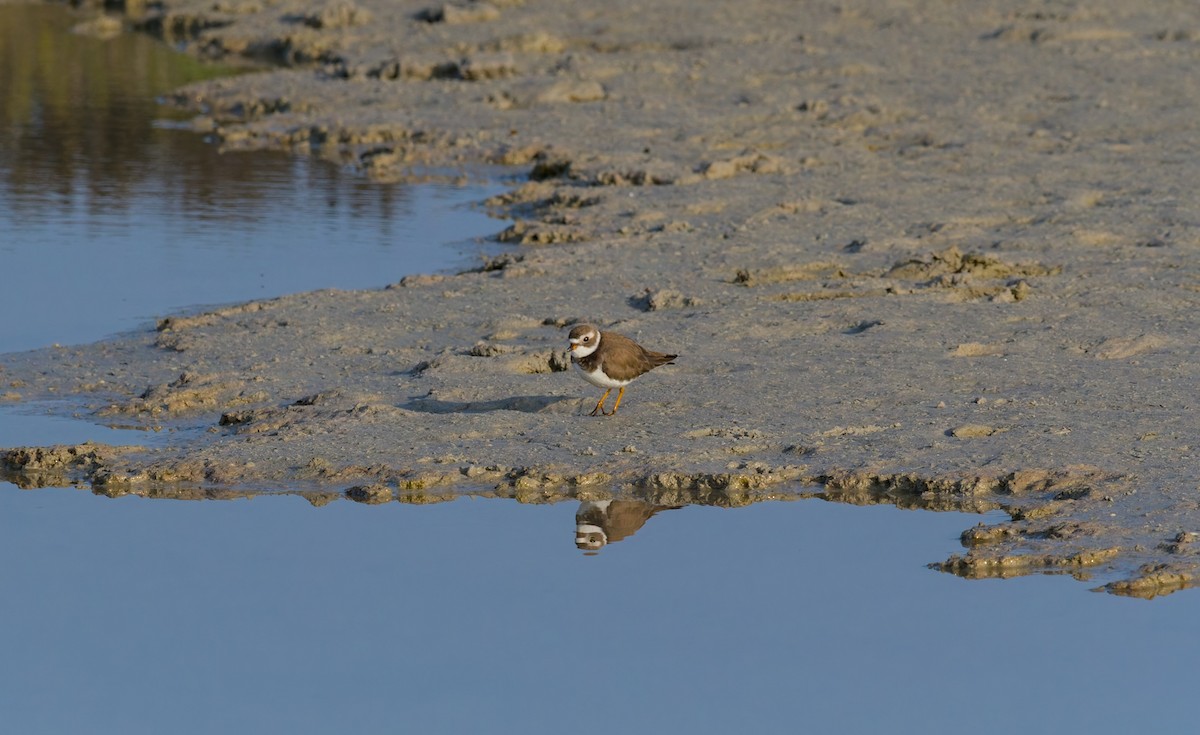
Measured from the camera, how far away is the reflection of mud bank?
768 cm

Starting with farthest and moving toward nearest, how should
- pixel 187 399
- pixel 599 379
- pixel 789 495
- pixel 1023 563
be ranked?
pixel 187 399 < pixel 599 379 < pixel 789 495 < pixel 1023 563

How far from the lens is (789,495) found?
855cm

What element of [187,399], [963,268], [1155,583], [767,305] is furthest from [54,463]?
[963,268]

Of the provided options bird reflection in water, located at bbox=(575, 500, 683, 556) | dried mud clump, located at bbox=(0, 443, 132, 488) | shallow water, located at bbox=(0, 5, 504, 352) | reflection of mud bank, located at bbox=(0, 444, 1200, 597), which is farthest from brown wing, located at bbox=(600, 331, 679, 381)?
shallow water, located at bbox=(0, 5, 504, 352)

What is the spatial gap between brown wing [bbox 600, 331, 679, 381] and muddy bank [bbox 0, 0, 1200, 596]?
309mm

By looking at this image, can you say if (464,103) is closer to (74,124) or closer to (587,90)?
(587,90)

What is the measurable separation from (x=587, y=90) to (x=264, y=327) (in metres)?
9.21

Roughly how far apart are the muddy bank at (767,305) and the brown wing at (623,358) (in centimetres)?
31

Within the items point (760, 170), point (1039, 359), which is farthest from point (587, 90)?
point (1039, 359)

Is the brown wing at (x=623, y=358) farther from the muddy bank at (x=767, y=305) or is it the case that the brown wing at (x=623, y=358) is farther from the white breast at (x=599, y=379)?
the muddy bank at (x=767, y=305)

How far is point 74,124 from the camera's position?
67.2 ft

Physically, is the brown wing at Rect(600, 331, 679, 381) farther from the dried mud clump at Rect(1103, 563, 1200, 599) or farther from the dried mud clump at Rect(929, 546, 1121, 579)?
the dried mud clump at Rect(1103, 563, 1200, 599)

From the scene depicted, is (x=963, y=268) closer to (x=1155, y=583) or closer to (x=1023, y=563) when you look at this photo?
(x=1023, y=563)

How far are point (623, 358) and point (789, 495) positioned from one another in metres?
1.27
